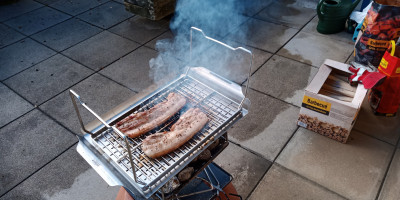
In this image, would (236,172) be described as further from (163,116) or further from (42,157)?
(42,157)

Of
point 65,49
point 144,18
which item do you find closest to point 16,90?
point 65,49

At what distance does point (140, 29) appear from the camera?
5.97m

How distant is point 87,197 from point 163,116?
1689 mm

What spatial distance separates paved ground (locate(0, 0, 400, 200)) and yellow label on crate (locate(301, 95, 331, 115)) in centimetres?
38

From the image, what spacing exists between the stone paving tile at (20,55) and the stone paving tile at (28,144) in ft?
4.27

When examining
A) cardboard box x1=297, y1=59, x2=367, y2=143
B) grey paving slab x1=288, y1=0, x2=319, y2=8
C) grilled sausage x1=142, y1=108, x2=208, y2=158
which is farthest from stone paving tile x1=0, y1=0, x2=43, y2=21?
cardboard box x1=297, y1=59, x2=367, y2=143

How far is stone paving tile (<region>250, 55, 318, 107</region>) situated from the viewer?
441 cm

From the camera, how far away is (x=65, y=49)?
215 inches

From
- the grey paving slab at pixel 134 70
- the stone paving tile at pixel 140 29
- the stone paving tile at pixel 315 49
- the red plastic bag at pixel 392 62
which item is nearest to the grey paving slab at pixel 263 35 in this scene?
the stone paving tile at pixel 315 49

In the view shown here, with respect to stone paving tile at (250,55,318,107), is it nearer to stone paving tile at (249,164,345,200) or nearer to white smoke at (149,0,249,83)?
white smoke at (149,0,249,83)

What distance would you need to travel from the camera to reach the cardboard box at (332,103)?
11.2 ft

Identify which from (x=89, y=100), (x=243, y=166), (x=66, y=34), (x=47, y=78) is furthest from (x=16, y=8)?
(x=243, y=166)

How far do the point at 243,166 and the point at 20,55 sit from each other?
4391 mm

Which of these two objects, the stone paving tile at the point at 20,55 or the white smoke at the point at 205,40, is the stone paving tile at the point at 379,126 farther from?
the stone paving tile at the point at 20,55
